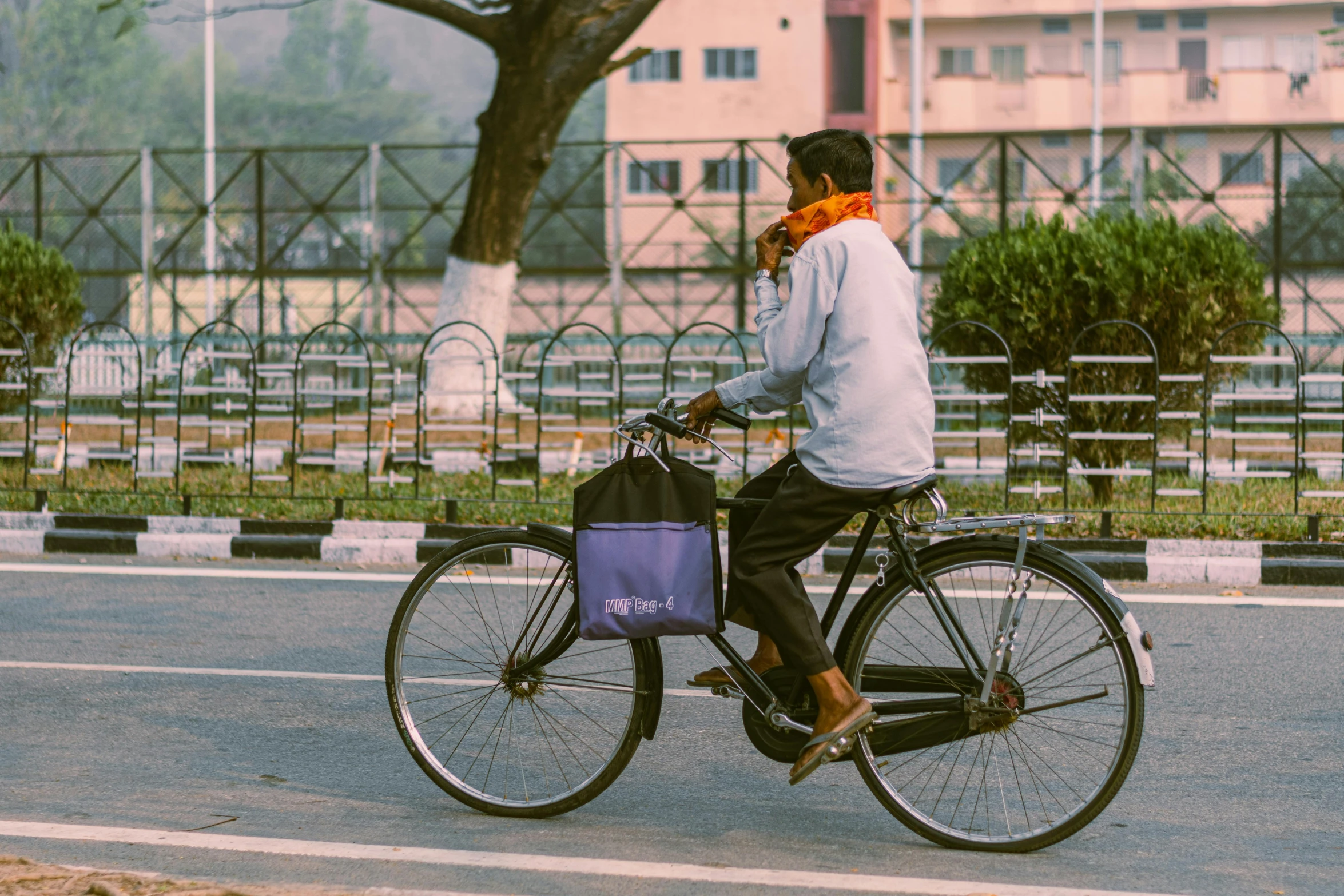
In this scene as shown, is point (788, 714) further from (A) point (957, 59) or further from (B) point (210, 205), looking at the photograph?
(A) point (957, 59)

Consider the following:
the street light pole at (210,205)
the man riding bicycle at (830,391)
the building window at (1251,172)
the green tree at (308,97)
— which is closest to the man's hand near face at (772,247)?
the man riding bicycle at (830,391)

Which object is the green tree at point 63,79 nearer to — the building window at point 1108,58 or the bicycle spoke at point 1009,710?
the building window at point 1108,58

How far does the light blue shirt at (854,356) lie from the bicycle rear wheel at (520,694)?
31.8 inches

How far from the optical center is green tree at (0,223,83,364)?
14633 millimetres

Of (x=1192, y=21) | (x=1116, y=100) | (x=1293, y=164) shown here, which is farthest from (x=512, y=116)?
(x=1192, y=21)

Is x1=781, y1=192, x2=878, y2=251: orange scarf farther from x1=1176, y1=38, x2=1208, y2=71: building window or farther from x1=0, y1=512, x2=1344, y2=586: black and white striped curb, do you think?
x1=1176, y1=38, x2=1208, y2=71: building window

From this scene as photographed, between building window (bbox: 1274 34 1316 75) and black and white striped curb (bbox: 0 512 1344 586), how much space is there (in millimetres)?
41423

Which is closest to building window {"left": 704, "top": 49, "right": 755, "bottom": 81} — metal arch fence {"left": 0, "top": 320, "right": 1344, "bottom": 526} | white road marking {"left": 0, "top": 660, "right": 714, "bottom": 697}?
metal arch fence {"left": 0, "top": 320, "right": 1344, "bottom": 526}

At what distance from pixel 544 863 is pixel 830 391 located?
145 centimetres

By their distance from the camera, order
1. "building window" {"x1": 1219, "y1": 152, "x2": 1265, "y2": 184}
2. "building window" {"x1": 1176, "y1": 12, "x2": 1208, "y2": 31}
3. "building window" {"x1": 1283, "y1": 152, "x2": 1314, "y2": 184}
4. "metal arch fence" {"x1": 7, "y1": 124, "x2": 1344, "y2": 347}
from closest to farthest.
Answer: "metal arch fence" {"x1": 7, "y1": 124, "x2": 1344, "y2": 347} → "building window" {"x1": 1219, "y1": 152, "x2": 1265, "y2": 184} → "building window" {"x1": 1283, "y1": 152, "x2": 1314, "y2": 184} → "building window" {"x1": 1176, "y1": 12, "x2": 1208, "y2": 31}

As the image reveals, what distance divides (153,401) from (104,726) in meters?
9.56

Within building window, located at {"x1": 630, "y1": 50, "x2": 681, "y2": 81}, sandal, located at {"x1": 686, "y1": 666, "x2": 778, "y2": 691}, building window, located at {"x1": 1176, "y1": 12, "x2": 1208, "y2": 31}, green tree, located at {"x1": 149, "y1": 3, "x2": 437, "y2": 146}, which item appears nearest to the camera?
sandal, located at {"x1": 686, "y1": 666, "x2": 778, "y2": 691}

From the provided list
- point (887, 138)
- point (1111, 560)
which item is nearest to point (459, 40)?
point (887, 138)

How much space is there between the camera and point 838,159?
457cm
